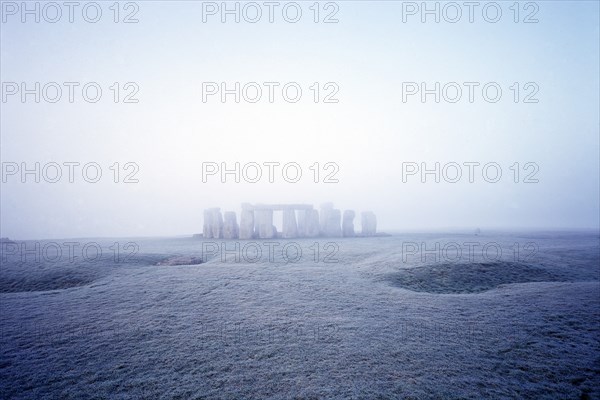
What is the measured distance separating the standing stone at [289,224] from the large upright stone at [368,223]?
7.55m

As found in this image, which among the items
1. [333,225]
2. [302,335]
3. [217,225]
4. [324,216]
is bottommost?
[302,335]

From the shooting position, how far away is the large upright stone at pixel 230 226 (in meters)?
26.5

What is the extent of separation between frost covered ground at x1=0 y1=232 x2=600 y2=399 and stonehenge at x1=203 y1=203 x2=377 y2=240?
53.6 feet

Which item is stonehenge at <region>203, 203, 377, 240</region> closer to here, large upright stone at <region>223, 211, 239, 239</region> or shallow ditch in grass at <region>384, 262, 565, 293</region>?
large upright stone at <region>223, 211, 239, 239</region>

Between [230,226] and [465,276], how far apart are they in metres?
20.5

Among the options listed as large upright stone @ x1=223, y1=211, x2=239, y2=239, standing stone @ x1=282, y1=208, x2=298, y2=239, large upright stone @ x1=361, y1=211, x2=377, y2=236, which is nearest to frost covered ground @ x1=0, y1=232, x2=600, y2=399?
large upright stone @ x1=223, y1=211, x2=239, y2=239

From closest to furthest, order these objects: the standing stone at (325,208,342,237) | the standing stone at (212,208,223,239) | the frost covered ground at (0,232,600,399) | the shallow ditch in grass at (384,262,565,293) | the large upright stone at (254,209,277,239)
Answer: the frost covered ground at (0,232,600,399) → the shallow ditch in grass at (384,262,565,293) → the large upright stone at (254,209,277,239) → the standing stone at (212,208,223,239) → the standing stone at (325,208,342,237)

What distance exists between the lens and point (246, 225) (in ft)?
85.6

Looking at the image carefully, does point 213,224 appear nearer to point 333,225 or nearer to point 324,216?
point 324,216

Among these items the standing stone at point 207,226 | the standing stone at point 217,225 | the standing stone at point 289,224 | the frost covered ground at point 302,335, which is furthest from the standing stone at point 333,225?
the frost covered ground at point 302,335

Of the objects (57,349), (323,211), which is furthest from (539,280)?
(323,211)

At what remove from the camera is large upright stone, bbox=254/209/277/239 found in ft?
86.7

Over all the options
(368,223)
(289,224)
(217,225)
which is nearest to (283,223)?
(289,224)

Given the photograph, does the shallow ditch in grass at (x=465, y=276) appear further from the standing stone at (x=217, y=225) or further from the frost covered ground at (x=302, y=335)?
the standing stone at (x=217, y=225)
